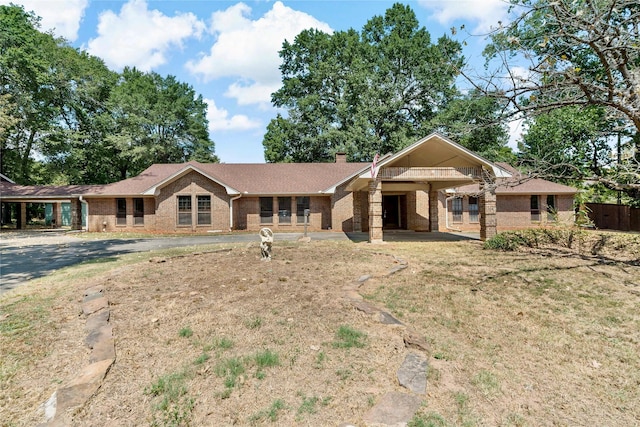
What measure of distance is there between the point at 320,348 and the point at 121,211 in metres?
23.8

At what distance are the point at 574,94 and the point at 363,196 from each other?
553 inches

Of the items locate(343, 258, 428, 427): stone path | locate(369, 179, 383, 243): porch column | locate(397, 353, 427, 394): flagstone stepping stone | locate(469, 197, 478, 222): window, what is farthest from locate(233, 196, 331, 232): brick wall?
locate(397, 353, 427, 394): flagstone stepping stone

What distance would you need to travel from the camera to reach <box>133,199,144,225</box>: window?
2267 cm

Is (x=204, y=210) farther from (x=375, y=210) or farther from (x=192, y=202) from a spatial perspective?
(x=375, y=210)

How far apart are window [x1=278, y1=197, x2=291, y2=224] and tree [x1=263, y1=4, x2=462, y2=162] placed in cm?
1181

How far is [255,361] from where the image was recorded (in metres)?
3.43

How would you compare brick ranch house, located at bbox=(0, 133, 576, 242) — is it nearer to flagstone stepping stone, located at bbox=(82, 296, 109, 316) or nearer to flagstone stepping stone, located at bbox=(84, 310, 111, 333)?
flagstone stepping stone, located at bbox=(82, 296, 109, 316)

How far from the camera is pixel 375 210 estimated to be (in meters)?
14.6

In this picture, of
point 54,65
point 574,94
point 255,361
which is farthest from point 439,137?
point 54,65

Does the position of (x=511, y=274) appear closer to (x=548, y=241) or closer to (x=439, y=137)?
(x=548, y=241)

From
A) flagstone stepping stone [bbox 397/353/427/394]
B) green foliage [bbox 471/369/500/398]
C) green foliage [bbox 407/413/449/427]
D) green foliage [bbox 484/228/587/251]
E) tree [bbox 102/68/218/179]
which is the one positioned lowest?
green foliage [bbox 471/369/500/398]

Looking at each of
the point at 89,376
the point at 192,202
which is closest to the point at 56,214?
the point at 192,202

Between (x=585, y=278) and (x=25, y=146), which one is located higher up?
(x=25, y=146)

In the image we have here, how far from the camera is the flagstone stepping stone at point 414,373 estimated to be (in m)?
3.03
